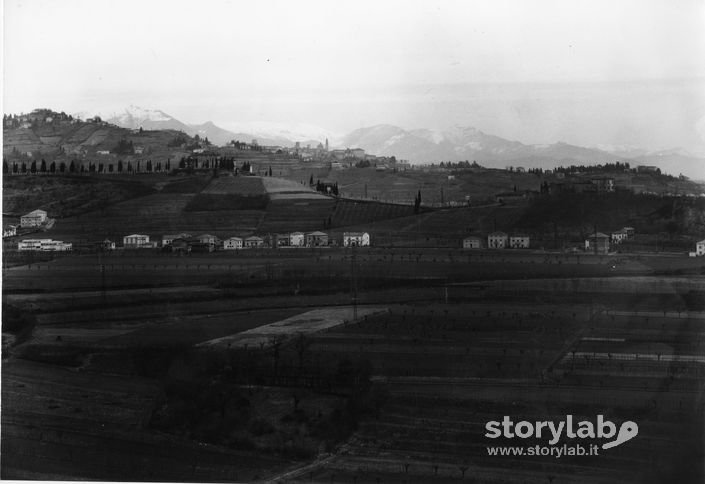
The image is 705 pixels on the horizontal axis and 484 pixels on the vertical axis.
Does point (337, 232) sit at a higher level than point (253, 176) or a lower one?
lower

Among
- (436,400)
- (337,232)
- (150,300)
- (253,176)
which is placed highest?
(253,176)

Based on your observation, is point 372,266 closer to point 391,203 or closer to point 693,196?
point 391,203

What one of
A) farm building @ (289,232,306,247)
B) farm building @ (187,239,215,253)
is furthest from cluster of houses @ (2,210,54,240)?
farm building @ (289,232,306,247)

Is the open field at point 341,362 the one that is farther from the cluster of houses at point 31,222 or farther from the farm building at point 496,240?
the cluster of houses at point 31,222

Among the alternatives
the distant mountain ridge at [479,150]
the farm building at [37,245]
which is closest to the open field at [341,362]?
the farm building at [37,245]

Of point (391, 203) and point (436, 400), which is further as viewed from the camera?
point (391, 203)

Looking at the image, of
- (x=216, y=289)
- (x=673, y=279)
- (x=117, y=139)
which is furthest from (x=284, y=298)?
(x=673, y=279)
